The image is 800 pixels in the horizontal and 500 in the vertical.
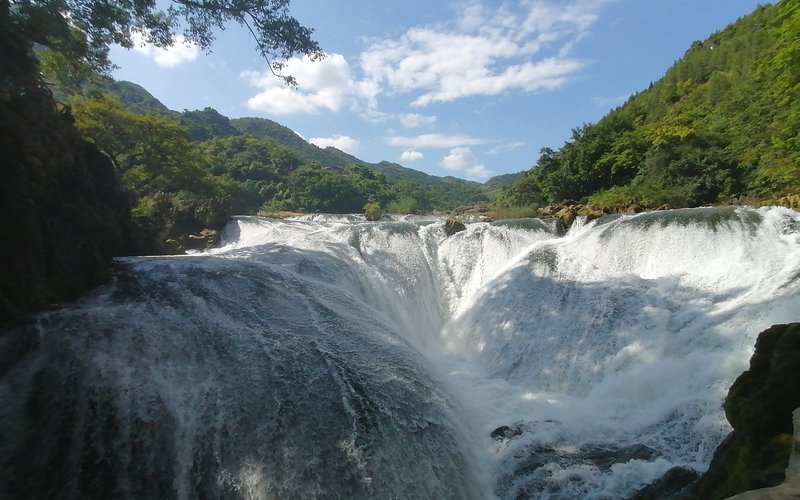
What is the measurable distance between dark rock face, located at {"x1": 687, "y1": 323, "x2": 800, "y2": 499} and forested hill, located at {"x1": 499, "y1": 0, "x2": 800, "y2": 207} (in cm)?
1105

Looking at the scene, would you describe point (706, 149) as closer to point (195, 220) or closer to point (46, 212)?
point (46, 212)

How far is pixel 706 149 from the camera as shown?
55.0 ft

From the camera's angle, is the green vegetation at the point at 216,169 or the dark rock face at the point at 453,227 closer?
the dark rock face at the point at 453,227

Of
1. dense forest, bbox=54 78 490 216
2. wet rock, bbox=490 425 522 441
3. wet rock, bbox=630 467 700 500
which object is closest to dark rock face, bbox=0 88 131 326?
dense forest, bbox=54 78 490 216

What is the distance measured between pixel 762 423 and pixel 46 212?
8.25 meters

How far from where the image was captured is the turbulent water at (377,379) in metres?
4.26

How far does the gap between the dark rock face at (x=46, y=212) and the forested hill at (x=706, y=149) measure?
52.6 ft

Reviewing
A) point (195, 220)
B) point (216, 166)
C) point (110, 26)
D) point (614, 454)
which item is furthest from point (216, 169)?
point (614, 454)

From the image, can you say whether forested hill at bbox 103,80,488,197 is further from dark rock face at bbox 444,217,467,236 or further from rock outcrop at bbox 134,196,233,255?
dark rock face at bbox 444,217,467,236

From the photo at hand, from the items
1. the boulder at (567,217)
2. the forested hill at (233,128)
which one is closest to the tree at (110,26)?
the boulder at (567,217)

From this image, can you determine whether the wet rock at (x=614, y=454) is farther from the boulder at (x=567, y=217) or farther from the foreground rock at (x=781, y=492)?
the boulder at (x=567, y=217)

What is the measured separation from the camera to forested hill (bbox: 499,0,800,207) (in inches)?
490

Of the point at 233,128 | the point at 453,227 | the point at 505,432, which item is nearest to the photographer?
the point at 505,432

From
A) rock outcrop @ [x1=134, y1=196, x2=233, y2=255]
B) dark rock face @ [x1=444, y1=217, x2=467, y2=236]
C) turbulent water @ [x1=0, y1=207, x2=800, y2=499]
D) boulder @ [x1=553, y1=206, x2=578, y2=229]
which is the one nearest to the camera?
turbulent water @ [x1=0, y1=207, x2=800, y2=499]
